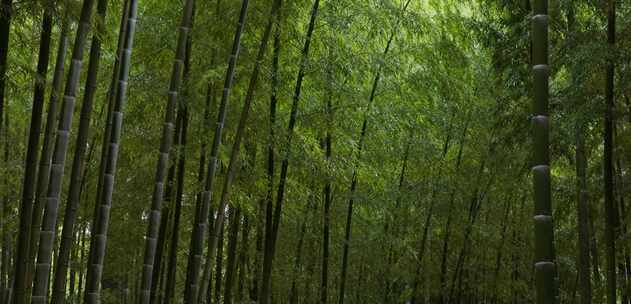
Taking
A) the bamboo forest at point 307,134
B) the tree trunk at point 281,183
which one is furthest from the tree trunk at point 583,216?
the tree trunk at point 281,183

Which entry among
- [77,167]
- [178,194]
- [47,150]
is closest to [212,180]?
[178,194]

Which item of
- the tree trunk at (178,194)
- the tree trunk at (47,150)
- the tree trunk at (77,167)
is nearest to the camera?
the tree trunk at (47,150)

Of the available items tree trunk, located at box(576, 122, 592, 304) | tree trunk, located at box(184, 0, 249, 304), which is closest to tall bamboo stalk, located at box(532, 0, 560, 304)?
tree trunk, located at box(184, 0, 249, 304)

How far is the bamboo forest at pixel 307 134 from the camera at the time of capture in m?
3.88

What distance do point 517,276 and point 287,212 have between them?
15.8ft

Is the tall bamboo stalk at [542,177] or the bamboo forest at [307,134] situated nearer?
the tall bamboo stalk at [542,177]

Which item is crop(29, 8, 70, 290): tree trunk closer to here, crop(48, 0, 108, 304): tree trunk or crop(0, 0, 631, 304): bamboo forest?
crop(0, 0, 631, 304): bamboo forest

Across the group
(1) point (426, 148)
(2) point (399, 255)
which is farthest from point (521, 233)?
(1) point (426, 148)

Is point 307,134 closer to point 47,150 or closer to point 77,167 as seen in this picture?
point 77,167

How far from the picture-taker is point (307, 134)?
6.84m

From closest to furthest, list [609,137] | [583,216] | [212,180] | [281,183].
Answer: [609,137] → [212,180] → [583,216] → [281,183]

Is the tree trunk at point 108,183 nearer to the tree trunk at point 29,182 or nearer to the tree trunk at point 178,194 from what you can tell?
the tree trunk at point 29,182

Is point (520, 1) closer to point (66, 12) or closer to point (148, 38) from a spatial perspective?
point (148, 38)

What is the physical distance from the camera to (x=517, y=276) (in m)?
11.8
